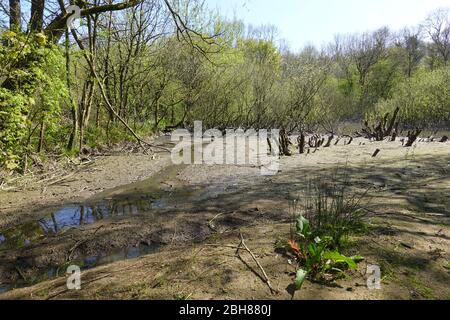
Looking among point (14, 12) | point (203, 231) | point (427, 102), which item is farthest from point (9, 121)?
point (427, 102)

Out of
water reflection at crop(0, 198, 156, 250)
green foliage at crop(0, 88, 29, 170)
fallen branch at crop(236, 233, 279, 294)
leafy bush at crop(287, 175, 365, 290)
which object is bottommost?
water reflection at crop(0, 198, 156, 250)

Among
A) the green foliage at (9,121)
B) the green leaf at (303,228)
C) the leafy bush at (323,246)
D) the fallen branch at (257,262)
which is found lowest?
the fallen branch at (257,262)

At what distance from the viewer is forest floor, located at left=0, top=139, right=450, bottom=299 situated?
2969 mm

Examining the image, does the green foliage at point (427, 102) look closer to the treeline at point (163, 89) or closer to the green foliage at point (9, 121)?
the treeline at point (163, 89)

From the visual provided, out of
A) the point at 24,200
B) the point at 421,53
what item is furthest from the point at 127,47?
the point at 421,53

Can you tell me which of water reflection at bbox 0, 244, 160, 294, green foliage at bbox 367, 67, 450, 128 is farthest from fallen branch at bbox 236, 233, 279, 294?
green foliage at bbox 367, 67, 450, 128

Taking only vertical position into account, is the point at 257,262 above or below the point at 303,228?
below

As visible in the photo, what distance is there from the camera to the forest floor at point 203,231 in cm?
297

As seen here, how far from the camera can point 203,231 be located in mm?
5312

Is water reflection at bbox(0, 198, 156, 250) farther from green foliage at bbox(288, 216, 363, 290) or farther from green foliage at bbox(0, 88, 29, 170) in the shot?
green foliage at bbox(288, 216, 363, 290)

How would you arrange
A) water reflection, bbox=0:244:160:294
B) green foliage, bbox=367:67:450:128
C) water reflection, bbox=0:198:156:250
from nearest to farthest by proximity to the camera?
water reflection, bbox=0:244:160:294 → water reflection, bbox=0:198:156:250 → green foliage, bbox=367:67:450:128

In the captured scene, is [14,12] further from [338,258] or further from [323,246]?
[338,258]

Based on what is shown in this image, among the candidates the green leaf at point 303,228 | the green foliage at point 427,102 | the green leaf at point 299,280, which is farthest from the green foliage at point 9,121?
the green foliage at point 427,102
